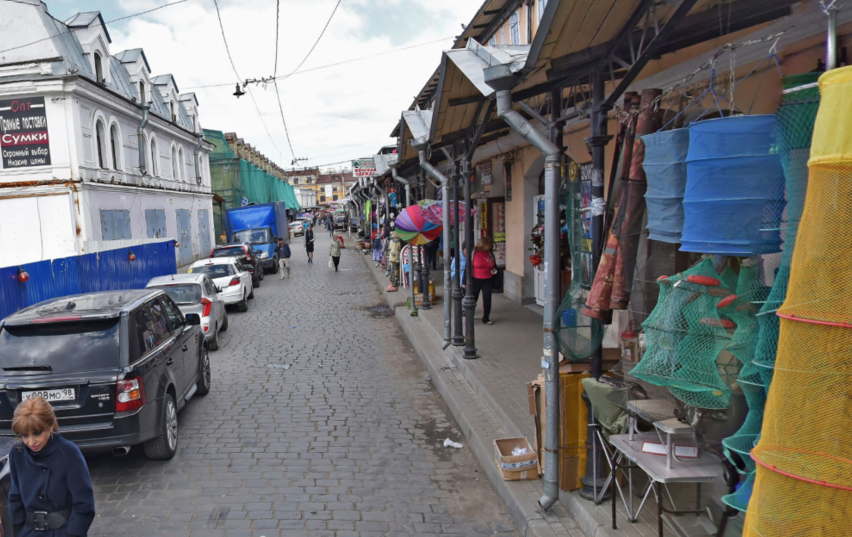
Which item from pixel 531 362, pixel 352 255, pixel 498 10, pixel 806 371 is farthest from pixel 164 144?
pixel 806 371

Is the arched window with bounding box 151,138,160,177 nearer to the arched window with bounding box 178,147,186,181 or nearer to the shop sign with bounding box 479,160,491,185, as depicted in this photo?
the arched window with bounding box 178,147,186,181

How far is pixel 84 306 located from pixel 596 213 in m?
5.24

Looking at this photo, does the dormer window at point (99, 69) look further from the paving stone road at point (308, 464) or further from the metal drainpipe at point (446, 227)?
the metal drainpipe at point (446, 227)

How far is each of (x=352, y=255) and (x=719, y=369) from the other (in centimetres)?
3216

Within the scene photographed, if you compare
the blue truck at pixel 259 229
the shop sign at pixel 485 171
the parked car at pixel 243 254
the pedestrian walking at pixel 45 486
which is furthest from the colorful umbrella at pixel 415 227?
the blue truck at pixel 259 229

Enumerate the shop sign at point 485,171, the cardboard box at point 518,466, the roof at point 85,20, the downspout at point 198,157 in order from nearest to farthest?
1. the cardboard box at point 518,466
2. the shop sign at point 485,171
3. the roof at point 85,20
4. the downspout at point 198,157

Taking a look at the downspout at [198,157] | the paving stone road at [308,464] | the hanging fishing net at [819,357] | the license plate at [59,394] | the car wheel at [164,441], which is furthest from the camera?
the downspout at [198,157]

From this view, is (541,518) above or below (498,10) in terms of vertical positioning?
below

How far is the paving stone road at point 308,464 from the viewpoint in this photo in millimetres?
4926

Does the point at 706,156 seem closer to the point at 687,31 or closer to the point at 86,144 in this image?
the point at 687,31

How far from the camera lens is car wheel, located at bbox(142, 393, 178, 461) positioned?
238 inches

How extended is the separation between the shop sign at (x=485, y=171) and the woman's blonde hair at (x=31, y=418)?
13595 mm

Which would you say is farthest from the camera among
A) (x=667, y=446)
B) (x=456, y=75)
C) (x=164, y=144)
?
(x=164, y=144)

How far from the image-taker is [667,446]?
3.64 m
